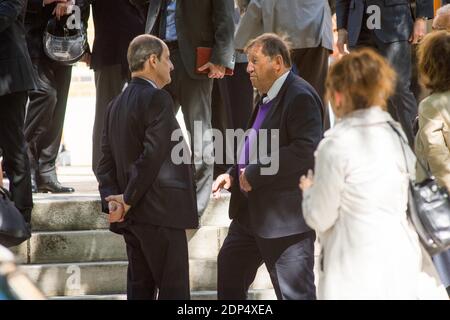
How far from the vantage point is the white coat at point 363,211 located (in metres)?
4.75

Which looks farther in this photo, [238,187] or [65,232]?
[65,232]

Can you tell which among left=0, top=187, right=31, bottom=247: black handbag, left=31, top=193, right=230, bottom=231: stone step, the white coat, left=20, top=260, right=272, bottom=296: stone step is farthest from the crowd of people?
left=0, top=187, right=31, bottom=247: black handbag

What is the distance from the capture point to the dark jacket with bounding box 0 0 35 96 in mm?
7094

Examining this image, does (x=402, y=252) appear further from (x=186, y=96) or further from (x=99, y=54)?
(x=99, y=54)

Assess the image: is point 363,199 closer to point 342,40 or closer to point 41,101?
point 342,40

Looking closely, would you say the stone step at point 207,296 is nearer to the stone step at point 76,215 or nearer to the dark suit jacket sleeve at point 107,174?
the stone step at point 76,215

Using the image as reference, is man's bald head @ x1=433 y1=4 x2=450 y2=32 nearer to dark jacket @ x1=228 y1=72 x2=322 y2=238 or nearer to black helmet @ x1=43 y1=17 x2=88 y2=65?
dark jacket @ x1=228 y1=72 x2=322 y2=238

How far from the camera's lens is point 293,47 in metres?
7.80

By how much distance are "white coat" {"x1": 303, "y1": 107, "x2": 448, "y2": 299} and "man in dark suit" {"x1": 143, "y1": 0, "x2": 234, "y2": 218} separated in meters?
2.67

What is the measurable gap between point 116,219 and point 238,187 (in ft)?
2.31

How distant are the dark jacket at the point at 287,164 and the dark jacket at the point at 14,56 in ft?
6.21

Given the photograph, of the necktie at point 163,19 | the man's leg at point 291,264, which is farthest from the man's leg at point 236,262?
the necktie at point 163,19
